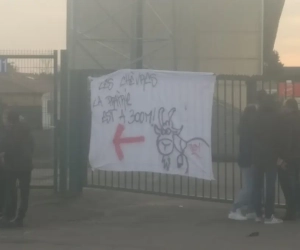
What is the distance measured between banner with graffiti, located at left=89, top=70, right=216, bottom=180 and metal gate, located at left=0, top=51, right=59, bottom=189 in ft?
3.32

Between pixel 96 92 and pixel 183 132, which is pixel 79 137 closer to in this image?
pixel 96 92

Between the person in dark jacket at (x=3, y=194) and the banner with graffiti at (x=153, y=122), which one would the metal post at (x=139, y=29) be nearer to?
the banner with graffiti at (x=153, y=122)

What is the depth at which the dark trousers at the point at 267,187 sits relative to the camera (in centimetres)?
1067

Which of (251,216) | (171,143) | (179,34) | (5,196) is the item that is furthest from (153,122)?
(179,34)

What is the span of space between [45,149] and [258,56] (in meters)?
13.0

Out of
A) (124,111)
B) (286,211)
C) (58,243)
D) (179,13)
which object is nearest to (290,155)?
(286,211)

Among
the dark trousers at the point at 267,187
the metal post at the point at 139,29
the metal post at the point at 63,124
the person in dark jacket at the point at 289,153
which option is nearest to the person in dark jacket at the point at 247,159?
the dark trousers at the point at 267,187

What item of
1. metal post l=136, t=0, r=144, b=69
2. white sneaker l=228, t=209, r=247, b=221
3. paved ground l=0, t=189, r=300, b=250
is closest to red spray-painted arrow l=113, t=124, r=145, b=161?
paved ground l=0, t=189, r=300, b=250

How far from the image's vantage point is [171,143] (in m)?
11.7

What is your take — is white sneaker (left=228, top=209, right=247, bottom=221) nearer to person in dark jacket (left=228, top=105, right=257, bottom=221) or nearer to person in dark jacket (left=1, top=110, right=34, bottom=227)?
person in dark jacket (left=228, top=105, right=257, bottom=221)

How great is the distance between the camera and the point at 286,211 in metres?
11.1

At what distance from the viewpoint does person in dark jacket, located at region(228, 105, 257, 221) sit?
10.9 metres

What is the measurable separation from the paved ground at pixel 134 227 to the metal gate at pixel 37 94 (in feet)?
2.64

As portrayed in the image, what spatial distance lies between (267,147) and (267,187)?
567 mm
